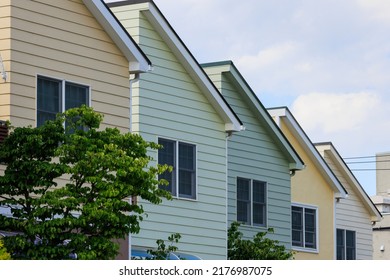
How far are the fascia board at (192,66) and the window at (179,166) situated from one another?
154cm

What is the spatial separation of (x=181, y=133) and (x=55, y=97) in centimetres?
605

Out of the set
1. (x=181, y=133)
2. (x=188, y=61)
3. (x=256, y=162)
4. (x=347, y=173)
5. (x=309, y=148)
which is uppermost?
(x=188, y=61)

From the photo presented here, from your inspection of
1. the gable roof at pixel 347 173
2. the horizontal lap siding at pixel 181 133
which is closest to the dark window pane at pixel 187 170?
the horizontal lap siding at pixel 181 133

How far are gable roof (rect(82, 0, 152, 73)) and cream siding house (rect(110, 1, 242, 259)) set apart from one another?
1917 millimetres

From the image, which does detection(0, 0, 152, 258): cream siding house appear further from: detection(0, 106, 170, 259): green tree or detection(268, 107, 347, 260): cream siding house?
detection(268, 107, 347, 260): cream siding house

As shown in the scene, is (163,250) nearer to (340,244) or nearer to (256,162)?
(256,162)

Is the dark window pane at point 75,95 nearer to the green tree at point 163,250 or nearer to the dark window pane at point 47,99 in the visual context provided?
the dark window pane at point 47,99

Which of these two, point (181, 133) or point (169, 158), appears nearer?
point (169, 158)

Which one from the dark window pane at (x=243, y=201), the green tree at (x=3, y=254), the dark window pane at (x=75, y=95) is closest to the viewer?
the green tree at (x=3, y=254)

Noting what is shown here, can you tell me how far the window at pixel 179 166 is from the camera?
3041cm

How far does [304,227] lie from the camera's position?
40250mm

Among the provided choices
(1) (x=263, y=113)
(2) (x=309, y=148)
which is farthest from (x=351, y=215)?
(1) (x=263, y=113)
